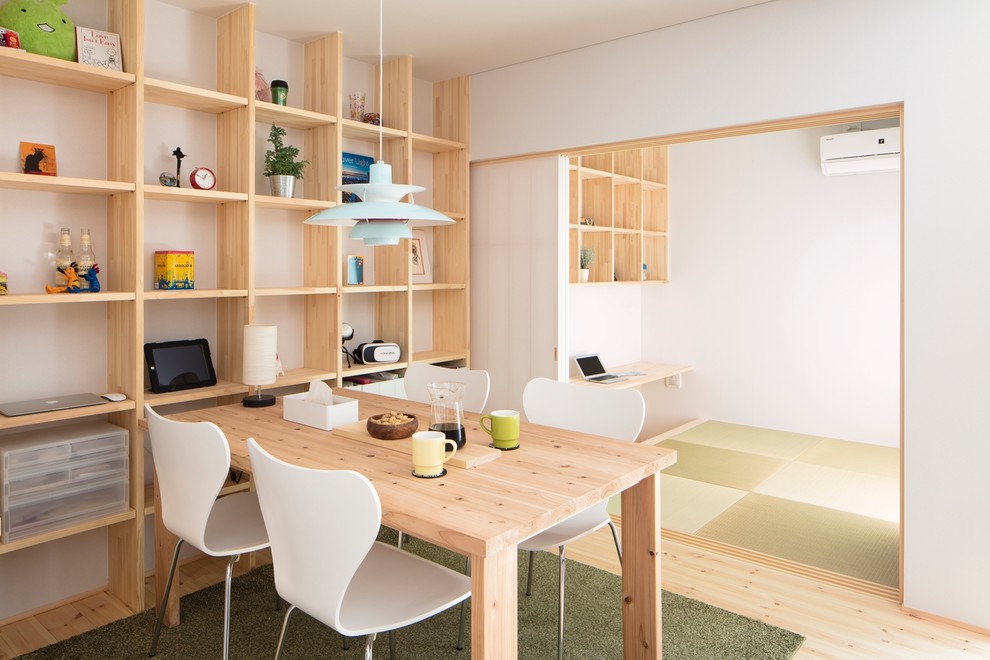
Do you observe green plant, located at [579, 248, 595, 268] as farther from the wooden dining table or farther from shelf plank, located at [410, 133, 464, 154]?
the wooden dining table

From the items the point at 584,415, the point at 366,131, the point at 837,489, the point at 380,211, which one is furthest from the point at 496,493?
the point at 837,489

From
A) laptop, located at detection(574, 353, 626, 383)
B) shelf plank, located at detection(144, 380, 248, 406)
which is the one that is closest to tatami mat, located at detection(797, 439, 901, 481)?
Result: laptop, located at detection(574, 353, 626, 383)

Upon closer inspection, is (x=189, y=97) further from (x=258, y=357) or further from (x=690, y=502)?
(x=690, y=502)

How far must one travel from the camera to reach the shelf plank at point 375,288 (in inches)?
142

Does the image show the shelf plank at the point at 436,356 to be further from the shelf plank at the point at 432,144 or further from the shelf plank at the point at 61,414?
the shelf plank at the point at 61,414

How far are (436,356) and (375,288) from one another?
27.5 inches

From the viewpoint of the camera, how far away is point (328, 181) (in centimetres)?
354

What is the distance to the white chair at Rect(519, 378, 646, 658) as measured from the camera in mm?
2369

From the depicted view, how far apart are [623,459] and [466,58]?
2.67 metres

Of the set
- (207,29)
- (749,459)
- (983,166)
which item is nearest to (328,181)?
(207,29)

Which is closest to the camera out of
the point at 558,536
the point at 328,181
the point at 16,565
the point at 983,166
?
the point at 558,536

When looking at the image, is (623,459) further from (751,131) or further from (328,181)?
(328,181)

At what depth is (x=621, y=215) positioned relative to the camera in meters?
5.77

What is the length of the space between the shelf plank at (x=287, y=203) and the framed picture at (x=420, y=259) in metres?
0.85
